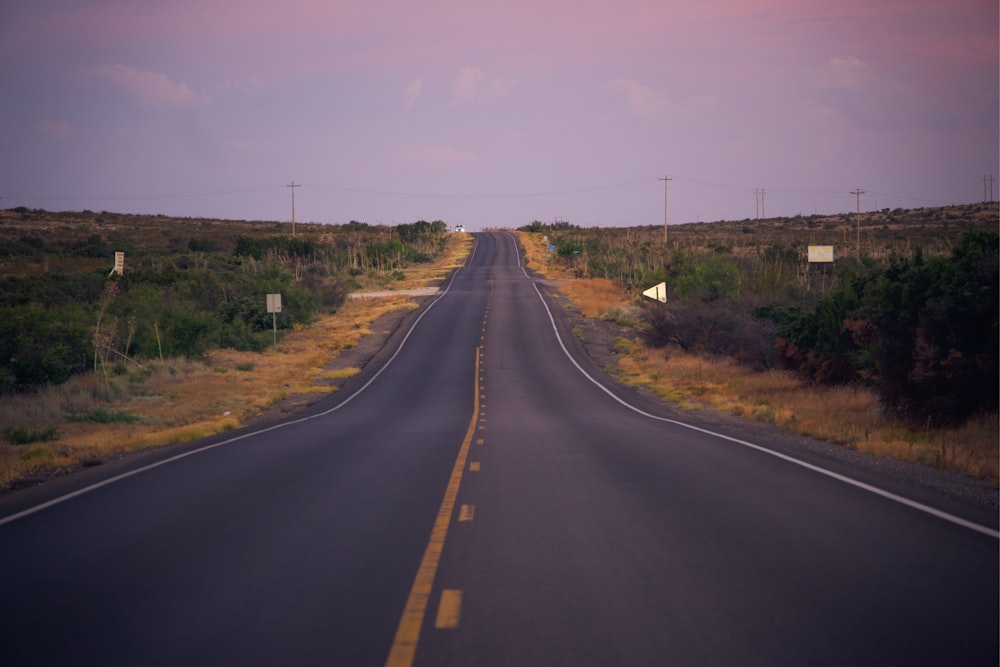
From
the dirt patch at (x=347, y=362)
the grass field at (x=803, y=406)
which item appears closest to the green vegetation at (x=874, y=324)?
the grass field at (x=803, y=406)

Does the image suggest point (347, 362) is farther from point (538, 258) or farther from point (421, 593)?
point (538, 258)

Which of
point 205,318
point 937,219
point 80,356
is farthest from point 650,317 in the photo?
point 937,219

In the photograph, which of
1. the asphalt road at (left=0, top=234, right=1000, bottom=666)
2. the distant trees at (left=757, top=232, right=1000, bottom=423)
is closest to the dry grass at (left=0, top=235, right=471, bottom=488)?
the asphalt road at (left=0, top=234, right=1000, bottom=666)

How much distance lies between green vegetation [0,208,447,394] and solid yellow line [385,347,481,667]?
20.1 metres

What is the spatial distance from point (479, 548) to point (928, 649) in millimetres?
3829

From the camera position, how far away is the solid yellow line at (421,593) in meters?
5.33

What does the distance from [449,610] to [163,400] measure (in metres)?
23.2

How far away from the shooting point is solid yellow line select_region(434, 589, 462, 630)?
5.83 m

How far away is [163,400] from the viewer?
27.0m

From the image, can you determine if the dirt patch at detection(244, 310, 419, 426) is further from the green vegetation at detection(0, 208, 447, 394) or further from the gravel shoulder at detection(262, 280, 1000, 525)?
the green vegetation at detection(0, 208, 447, 394)

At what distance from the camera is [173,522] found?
366 inches

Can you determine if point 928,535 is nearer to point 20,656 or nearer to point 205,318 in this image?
point 20,656

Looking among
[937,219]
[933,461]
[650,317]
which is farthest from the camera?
[937,219]

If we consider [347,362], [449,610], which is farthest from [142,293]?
[449,610]
